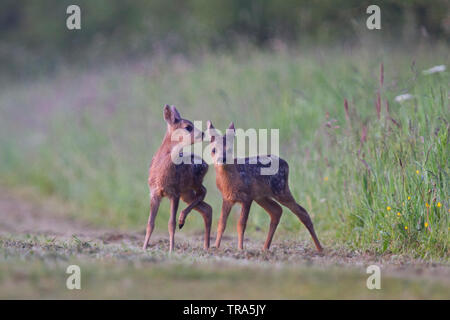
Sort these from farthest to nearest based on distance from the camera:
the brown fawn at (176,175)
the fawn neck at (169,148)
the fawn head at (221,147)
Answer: the fawn neck at (169,148) < the brown fawn at (176,175) < the fawn head at (221,147)

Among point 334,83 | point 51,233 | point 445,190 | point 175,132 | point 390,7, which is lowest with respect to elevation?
point 51,233

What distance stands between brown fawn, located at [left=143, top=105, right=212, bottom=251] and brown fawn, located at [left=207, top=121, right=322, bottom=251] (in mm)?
354

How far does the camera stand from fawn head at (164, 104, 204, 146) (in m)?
7.85

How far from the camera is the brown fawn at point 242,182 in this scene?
748cm

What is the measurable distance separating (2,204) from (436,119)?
31.4 feet

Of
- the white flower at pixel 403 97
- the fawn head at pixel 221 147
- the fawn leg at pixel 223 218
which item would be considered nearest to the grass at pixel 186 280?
the fawn leg at pixel 223 218

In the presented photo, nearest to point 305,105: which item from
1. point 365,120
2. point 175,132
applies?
point 365,120

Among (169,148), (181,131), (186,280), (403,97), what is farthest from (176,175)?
(403,97)

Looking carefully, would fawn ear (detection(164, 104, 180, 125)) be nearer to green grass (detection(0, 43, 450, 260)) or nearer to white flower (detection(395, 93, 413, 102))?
green grass (detection(0, 43, 450, 260))

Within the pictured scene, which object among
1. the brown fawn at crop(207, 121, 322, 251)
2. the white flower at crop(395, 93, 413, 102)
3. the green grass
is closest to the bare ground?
the brown fawn at crop(207, 121, 322, 251)

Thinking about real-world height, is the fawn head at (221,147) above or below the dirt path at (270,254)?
above

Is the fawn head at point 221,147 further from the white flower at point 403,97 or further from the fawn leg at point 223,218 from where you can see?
the white flower at point 403,97

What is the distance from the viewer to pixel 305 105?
11.6 metres
